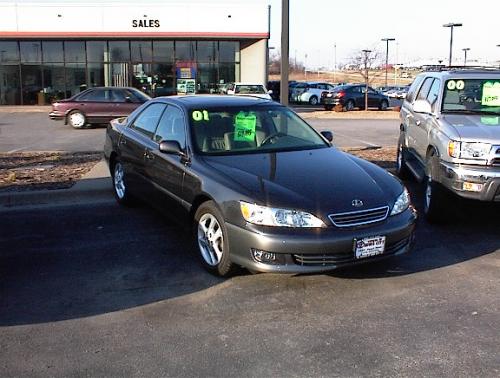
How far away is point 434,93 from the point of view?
741 cm

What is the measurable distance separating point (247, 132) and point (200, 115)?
1.63ft

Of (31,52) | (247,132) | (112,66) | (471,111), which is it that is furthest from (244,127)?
(31,52)

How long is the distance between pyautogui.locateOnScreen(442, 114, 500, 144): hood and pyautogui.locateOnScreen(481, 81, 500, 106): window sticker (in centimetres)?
37

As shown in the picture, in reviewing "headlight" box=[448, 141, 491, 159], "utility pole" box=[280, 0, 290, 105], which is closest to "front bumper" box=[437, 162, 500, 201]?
"headlight" box=[448, 141, 491, 159]

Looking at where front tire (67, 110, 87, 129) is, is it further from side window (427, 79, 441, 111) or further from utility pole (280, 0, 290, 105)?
side window (427, 79, 441, 111)

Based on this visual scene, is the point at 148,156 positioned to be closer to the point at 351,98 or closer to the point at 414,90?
the point at 414,90

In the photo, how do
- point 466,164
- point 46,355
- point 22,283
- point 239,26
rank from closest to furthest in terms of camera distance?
point 46,355 → point 22,283 → point 466,164 → point 239,26

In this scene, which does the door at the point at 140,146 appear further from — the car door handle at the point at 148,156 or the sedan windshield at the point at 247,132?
the sedan windshield at the point at 247,132

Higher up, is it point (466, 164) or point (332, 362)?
point (466, 164)

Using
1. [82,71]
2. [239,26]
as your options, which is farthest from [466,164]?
[82,71]

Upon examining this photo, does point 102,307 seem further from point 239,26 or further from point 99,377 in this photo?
Result: point 239,26

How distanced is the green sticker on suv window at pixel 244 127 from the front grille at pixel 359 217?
163cm

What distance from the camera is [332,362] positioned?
3.41 meters

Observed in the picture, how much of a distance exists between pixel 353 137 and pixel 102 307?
41.9 ft
